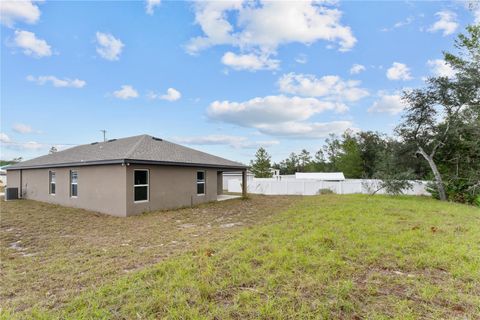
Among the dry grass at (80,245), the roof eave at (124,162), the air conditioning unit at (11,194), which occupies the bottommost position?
the dry grass at (80,245)

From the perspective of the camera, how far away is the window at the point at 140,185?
10.4 meters

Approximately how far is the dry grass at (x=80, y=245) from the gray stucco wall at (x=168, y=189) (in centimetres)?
70

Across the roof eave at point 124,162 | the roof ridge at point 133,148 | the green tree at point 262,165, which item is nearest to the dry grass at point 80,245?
the roof eave at point 124,162

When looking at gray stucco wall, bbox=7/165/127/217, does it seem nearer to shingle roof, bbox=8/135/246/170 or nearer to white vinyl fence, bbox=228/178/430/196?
shingle roof, bbox=8/135/246/170

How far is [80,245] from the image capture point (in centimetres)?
589

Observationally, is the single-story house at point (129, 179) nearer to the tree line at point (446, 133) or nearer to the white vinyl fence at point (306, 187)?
the white vinyl fence at point (306, 187)

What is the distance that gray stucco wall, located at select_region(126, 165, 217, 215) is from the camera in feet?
33.4

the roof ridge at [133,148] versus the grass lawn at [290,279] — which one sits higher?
the roof ridge at [133,148]

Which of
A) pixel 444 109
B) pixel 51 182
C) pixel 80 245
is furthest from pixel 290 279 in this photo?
pixel 444 109

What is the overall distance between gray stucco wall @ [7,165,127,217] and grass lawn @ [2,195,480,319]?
4.45 metres

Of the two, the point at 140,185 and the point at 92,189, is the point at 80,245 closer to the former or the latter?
the point at 140,185

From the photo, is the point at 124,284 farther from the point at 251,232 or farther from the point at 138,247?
the point at 251,232

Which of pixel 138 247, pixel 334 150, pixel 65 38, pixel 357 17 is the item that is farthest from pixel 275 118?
pixel 334 150

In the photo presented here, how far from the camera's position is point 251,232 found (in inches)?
254
